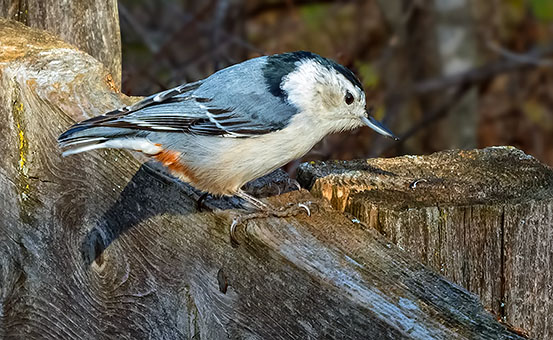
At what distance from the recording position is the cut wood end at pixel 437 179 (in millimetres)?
2023

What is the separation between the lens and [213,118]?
247 cm

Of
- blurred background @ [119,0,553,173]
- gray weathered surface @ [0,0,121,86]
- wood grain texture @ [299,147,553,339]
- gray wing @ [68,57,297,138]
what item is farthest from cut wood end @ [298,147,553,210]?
blurred background @ [119,0,553,173]

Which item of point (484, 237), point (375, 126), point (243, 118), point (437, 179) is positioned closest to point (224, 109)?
point (243, 118)

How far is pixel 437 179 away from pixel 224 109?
712 millimetres

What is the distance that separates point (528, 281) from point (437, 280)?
43 centimetres

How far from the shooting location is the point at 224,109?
2.48m

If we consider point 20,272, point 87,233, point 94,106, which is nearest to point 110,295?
point 87,233

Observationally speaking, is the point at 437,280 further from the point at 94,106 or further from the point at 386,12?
the point at 386,12

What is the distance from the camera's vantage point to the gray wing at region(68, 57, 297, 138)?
2.40 metres

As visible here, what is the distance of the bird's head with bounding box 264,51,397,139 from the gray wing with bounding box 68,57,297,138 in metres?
0.04

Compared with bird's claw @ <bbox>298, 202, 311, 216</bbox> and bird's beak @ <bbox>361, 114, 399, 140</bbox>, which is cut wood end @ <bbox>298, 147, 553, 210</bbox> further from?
bird's beak @ <bbox>361, 114, 399, 140</bbox>

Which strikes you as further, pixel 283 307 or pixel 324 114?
pixel 324 114

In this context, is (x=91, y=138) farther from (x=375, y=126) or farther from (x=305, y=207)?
(x=375, y=126)

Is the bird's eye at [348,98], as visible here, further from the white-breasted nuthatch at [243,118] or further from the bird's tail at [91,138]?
the bird's tail at [91,138]
